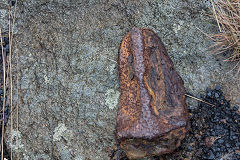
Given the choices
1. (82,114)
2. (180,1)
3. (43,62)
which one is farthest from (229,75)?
(43,62)

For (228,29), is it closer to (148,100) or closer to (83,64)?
(148,100)

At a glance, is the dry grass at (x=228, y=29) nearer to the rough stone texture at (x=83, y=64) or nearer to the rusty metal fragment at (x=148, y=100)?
the rough stone texture at (x=83, y=64)

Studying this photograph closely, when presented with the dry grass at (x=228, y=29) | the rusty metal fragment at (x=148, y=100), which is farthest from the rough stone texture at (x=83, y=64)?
the rusty metal fragment at (x=148, y=100)

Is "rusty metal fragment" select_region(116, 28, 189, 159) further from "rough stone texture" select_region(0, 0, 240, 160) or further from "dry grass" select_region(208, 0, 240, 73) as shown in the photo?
"dry grass" select_region(208, 0, 240, 73)

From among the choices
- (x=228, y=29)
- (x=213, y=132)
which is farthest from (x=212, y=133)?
(x=228, y=29)

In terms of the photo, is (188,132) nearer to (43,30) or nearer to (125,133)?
(125,133)

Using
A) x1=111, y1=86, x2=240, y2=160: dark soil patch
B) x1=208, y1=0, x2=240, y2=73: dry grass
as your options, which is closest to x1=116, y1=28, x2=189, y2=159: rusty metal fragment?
x1=111, y1=86, x2=240, y2=160: dark soil patch
